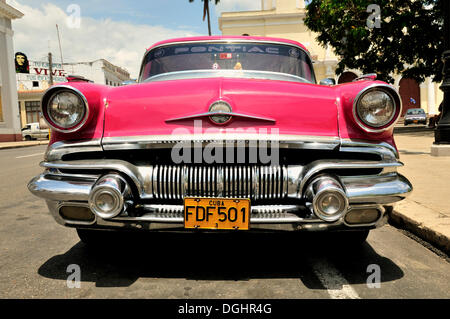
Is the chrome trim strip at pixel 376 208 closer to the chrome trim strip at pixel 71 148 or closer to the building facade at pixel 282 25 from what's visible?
the chrome trim strip at pixel 71 148

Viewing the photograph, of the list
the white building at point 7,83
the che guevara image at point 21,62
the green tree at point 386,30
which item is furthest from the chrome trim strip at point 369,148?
the che guevara image at point 21,62

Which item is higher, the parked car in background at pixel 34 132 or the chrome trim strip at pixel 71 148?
the chrome trim strip at pixel 71 148

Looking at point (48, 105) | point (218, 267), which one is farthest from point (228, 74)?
point (218, 267)

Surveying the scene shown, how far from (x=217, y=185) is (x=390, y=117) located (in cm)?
109

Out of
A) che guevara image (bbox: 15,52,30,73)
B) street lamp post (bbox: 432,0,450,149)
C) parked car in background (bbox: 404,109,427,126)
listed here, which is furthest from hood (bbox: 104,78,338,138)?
che guevara image (bbox: 15,52,30,73)

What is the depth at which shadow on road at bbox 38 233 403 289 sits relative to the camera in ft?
7.68

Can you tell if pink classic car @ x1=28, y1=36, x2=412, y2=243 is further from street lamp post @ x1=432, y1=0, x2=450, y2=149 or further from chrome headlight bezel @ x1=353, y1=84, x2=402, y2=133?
street lamp post @ x1=432, y1=0, x2=450, y2=149

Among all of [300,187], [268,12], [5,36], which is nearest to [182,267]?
[300,187]

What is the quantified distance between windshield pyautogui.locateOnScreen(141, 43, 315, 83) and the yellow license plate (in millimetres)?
1545

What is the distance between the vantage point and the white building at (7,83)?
24.9m

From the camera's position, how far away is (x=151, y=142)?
2178mm

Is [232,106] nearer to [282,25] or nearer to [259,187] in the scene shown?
[259,187]

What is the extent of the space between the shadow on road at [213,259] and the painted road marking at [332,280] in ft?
0.12
